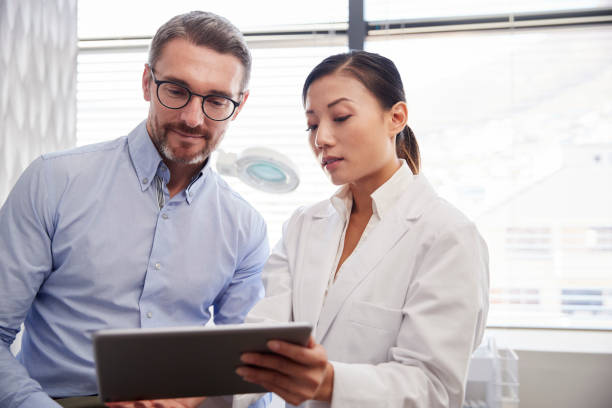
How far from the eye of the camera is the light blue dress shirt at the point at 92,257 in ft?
4.78

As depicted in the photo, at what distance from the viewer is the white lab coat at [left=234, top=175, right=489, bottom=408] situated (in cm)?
107

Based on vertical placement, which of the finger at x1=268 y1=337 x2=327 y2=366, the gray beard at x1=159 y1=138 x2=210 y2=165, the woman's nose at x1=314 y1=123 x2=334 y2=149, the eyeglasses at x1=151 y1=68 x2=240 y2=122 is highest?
the eyeglasses at x1=151 y1=68 x2=240 y2=122

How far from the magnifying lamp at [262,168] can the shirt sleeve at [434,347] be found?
71 centimetres

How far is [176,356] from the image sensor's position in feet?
2.76

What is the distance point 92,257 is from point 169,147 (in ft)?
1.35

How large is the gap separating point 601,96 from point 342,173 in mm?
1830

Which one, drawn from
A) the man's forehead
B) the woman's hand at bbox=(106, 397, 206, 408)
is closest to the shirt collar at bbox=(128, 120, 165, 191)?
the man's forehead

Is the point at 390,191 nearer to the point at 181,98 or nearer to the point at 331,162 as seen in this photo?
the point at 331,162

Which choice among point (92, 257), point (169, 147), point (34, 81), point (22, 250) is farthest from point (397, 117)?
point (34, 81)

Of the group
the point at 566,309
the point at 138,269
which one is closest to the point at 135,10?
the point at 138,269

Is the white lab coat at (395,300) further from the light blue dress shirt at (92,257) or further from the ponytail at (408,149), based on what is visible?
the light blue dress shirt at (92,257)

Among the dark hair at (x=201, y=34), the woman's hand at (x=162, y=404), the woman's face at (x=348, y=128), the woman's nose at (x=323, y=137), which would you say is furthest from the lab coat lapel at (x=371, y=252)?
the dark hair at (x=201, y=34)

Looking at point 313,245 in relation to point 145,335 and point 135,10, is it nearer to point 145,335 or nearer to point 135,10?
point 145,335

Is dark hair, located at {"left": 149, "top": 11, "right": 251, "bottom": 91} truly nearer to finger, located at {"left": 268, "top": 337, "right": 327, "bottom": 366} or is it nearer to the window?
finger, located at {"left": 268, "top": 337, "right": 327, "bottom": 366}
